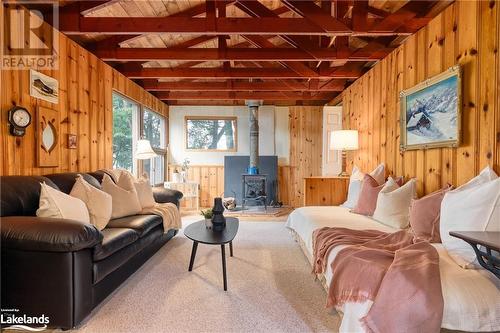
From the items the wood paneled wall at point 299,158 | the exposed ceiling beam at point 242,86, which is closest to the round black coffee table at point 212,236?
the exposed ceiling beam at point 242,86

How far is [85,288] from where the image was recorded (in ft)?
5.73

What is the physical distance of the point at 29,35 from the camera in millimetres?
2426

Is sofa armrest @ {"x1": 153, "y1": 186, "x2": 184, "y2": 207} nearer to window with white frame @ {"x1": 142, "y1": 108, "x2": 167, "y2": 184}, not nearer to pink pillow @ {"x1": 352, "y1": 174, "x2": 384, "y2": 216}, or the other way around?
window with white frame @ {"x1": 142, "y1": 108, "x2": 167, "y2": 184}

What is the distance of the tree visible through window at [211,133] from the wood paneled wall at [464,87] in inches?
135

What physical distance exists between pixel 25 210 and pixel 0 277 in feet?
1.73

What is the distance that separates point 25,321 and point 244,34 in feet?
9.69

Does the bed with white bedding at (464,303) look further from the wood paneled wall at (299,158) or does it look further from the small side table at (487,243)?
the wood paneled wall at (299,158)

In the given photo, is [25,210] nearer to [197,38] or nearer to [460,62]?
[197,38]

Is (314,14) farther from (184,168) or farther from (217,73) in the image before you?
(184,168)

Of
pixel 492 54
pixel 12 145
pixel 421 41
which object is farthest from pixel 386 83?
pixel 12 145

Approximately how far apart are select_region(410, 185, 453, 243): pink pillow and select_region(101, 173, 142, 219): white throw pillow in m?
2.68

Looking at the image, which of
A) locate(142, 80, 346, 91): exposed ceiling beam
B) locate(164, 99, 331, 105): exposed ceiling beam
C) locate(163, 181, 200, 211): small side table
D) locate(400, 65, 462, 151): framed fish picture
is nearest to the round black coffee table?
locate(400, 65, 462, 151): framed fish picture

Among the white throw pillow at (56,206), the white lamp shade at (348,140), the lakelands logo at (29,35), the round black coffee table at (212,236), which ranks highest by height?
the lakelands logo at (29,35)

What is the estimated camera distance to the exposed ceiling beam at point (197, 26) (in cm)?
267
